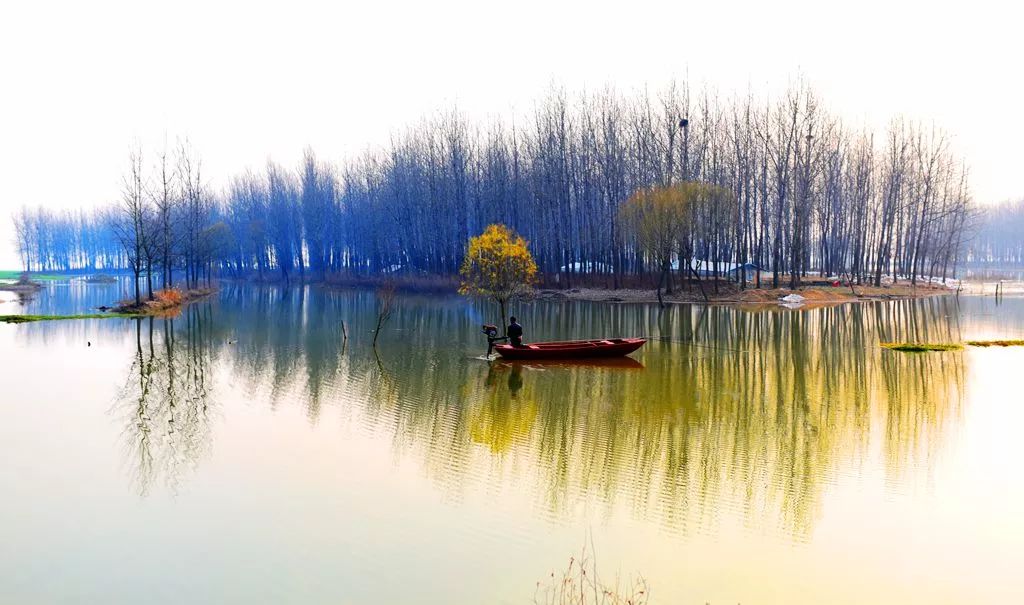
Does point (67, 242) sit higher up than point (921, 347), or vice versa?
point (67, 242)

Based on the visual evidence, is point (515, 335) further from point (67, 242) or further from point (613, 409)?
point (67, 242)

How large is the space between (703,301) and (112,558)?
42.7 meters

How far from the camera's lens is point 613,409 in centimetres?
1505

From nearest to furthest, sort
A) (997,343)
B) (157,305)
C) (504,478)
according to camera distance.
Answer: (504,478), (997,343), (157,305)

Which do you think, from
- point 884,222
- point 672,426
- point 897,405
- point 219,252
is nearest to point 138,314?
point 672,426

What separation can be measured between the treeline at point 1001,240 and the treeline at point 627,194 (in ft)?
206

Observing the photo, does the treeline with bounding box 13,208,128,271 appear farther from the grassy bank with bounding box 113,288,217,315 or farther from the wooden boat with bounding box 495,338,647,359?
the wooden boat with bounding box 495,338,647,359

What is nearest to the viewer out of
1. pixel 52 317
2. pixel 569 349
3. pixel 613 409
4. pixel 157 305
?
pixel 613 409

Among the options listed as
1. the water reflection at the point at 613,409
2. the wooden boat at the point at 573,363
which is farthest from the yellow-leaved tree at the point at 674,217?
the wooden boat at the point at 573,363

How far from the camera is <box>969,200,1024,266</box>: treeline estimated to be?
12169 centimetres

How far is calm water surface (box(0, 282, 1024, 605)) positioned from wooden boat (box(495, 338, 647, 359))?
579mm

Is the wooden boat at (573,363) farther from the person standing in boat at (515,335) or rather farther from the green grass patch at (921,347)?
the green grass patch at (921,347)

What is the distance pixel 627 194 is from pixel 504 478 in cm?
4854

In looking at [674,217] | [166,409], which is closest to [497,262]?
[166,409]
